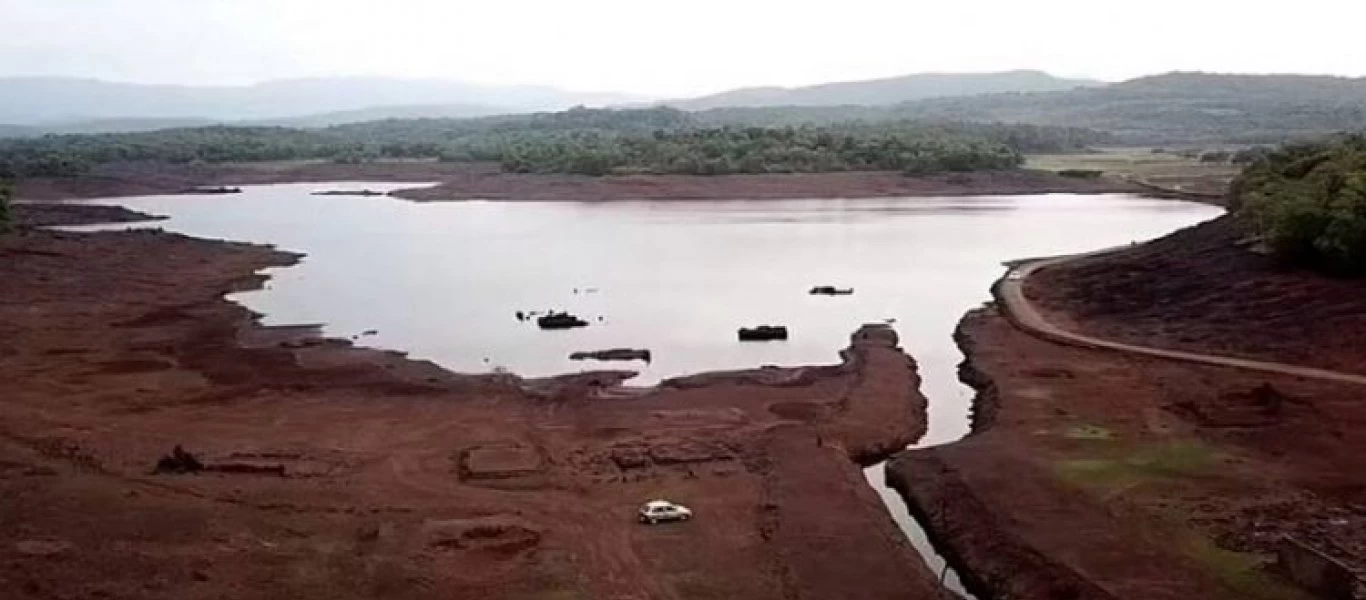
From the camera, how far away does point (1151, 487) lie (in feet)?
106

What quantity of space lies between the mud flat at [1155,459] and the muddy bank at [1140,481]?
0.06 m

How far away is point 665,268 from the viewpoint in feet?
261

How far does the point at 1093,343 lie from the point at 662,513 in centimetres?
2623

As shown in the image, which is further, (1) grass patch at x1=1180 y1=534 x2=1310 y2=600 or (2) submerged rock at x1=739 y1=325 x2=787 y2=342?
(2) submerged rock at x1=739 y1=325 x2=787 y2=342

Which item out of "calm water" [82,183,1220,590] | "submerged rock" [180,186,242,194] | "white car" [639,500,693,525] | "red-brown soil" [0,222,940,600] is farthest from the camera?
"submerged rock" [180,186,242,194]

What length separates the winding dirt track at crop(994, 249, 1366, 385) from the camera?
44.5 metres

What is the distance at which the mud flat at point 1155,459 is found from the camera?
27062 millimetres

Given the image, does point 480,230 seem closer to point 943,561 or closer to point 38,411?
point 38,411

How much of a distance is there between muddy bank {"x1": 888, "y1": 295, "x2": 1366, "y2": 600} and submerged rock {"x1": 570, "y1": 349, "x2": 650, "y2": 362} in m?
11.9

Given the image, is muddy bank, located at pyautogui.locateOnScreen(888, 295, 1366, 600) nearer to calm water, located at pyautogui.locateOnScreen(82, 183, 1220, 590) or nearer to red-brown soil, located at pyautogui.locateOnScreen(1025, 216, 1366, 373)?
calm water, located at pyautogui.locateOnScreen(82, 183, 1220, 590)

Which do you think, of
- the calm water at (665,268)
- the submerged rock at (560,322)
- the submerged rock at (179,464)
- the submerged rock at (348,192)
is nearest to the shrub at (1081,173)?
the calm water at (665,268)

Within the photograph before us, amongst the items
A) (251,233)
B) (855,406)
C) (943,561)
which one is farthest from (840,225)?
(943,561)

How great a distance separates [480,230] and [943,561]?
8049cm

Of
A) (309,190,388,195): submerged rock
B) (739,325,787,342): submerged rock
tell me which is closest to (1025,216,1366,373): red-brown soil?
(739,325,787,342): submerged rock
